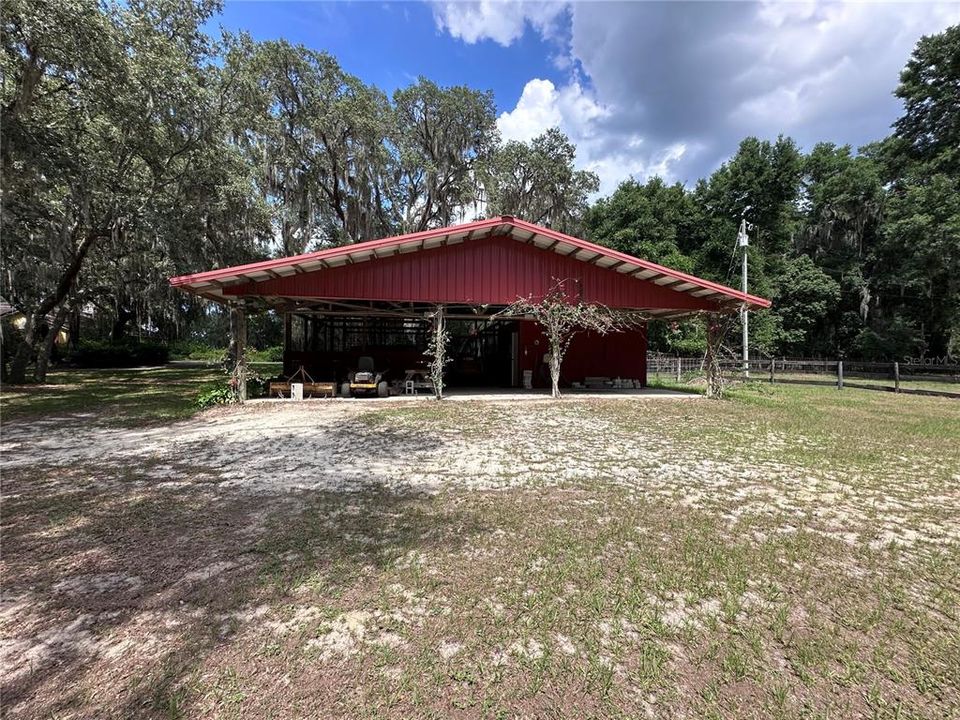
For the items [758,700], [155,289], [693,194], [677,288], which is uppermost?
[693,194]

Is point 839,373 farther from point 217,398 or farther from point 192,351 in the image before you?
point 192,351

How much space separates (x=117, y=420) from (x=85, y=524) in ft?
20.3

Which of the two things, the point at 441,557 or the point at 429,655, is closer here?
the point at 429,655

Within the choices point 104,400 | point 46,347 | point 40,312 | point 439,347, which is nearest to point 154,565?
point 439,347

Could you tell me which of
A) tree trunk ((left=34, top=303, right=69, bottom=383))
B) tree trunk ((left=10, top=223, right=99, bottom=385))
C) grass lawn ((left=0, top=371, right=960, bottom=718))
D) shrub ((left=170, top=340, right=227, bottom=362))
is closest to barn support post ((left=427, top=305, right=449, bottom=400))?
grass lawn ((left=0, top=371, right=960, bottom=718))

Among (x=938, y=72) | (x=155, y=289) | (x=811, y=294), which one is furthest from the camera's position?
(x=811, y=294)

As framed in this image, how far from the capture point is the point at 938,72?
24.7 metres

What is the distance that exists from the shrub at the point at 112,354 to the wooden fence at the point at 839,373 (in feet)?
91.0

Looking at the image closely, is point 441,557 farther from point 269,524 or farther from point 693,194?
point 693,194

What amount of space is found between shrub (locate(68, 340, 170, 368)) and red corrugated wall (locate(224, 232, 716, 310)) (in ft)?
61.9

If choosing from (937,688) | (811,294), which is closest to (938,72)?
(811,294)

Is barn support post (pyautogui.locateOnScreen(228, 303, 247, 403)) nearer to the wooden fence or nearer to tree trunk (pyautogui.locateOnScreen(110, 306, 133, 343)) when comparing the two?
the wooden fence

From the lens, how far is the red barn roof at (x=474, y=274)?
11469 mm

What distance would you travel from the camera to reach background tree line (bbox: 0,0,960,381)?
37.7 ft
